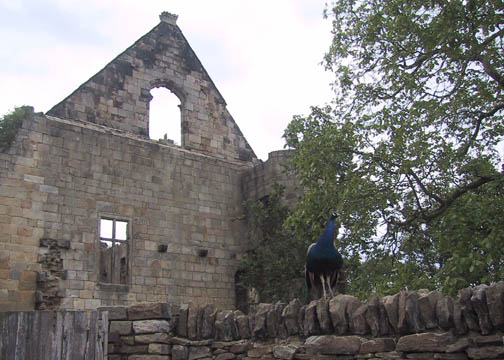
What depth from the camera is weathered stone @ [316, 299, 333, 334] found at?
648 cm

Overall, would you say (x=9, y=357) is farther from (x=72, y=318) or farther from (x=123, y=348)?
(x=123, y=348)

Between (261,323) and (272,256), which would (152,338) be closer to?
(261,323)

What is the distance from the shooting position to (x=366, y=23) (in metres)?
11.4

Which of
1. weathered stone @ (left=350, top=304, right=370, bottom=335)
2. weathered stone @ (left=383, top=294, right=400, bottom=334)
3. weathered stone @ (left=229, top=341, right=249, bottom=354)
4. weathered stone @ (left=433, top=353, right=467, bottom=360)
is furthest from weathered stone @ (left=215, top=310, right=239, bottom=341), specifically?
weathered stone @ (left=433, top=353, right=467, bottom=360)

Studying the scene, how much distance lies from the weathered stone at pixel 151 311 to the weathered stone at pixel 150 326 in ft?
0.19

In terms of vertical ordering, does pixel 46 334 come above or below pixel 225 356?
above

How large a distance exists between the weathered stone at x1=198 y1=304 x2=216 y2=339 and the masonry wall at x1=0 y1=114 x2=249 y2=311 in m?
7.42

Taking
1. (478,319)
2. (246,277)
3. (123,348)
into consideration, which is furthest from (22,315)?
(246,277)

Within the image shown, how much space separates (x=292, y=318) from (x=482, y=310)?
220cm

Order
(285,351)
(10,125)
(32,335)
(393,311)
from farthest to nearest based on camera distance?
(10,125)
(32,335)
(285,351)
(393,311)

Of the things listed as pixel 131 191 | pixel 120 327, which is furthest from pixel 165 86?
pixel 120 327

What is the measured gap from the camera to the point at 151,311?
7688 mm

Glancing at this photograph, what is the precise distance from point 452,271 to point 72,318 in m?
5.39

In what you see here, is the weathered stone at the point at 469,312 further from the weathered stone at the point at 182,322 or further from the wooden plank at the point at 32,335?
the wooden plank at the point at 32,335
